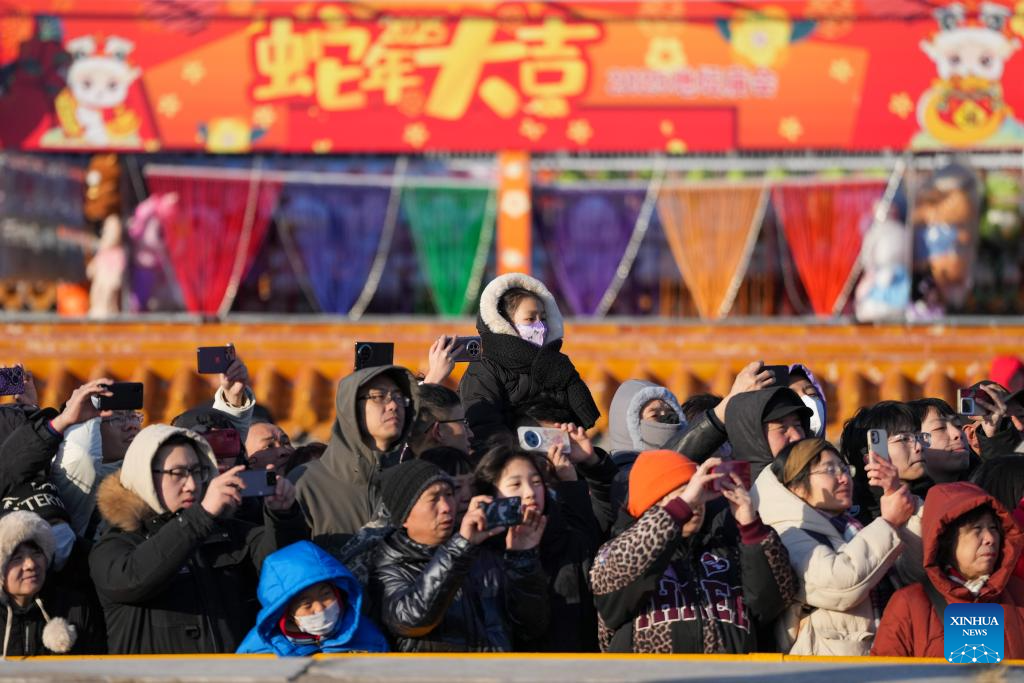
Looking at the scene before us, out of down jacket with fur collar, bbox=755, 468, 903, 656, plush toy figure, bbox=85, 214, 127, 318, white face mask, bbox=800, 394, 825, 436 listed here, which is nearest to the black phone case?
down jacket with fur collar, bbox=755, 468, 903, 656

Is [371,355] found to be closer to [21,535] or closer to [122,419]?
[122,419]

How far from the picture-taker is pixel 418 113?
17375mm

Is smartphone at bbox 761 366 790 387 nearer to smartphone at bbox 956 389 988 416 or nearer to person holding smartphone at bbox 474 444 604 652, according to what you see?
smartphone at bbox 956 389 988 416

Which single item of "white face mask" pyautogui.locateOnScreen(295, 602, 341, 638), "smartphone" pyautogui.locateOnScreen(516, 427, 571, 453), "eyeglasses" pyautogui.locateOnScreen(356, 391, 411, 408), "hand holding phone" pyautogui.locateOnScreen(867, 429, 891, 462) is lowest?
"white face mask" pyautogui.locateOnScreen(295, 602, 341, 638)

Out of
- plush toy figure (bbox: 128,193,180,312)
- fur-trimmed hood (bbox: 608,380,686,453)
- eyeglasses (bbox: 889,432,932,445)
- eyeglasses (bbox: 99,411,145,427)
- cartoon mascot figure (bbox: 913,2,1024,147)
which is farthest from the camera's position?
plush toy figure (bbox: 128,193,180,312)

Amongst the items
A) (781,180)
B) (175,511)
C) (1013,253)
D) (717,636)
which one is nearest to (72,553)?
(175,511)

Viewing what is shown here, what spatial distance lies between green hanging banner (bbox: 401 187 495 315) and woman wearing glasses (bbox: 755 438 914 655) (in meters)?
12.5

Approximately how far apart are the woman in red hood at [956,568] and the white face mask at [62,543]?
8.40ft

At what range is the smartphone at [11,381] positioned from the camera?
6410 mm

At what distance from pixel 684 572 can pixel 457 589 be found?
75 cm

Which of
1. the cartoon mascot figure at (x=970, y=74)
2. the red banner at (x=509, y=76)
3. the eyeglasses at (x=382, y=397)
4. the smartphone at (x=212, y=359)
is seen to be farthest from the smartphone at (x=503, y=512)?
the cartoon mascot figure at (x=970, y=74)

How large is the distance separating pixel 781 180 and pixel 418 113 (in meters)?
3.88

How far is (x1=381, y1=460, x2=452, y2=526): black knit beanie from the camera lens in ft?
17.2

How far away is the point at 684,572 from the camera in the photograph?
532cm
